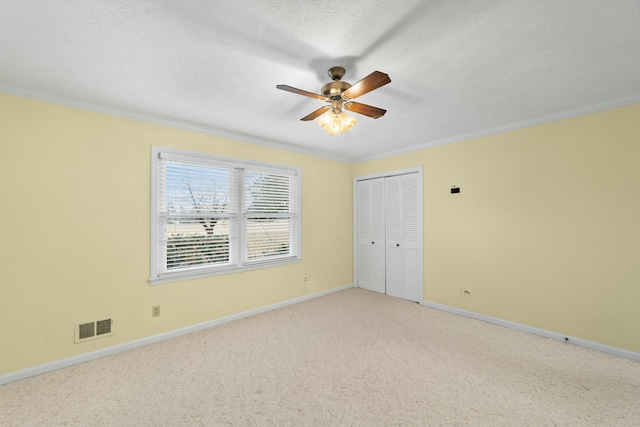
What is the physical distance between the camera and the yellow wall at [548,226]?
255 cm

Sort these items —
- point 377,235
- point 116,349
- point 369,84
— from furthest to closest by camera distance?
point 377,235, point 116,349, point 369,84

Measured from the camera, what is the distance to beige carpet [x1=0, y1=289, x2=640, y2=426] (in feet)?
5.92

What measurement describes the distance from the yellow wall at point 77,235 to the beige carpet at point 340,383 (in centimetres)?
32

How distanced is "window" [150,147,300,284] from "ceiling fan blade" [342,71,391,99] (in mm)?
2145

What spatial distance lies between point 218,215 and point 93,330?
1.66m

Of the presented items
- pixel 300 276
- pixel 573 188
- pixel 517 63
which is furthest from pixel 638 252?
pixel 300 276

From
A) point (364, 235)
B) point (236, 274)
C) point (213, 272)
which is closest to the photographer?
point (213, 272)

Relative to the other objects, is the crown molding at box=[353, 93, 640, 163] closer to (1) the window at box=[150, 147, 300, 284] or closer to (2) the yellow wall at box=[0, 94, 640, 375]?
(2) the yellow wall at box=[0, 94, 640, 375]

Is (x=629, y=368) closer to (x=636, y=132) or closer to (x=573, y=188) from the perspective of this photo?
(x=573, y=188)

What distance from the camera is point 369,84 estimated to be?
176 centimetres

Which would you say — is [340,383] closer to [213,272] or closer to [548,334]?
[213,272]

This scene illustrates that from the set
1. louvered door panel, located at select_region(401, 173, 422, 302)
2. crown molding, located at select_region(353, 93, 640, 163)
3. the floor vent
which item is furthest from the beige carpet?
crown molding, located at select_region(353, 93, 640, 163)

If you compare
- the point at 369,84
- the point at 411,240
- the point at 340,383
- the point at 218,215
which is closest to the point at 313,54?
the point at 369,84

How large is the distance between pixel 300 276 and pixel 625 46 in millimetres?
4037
